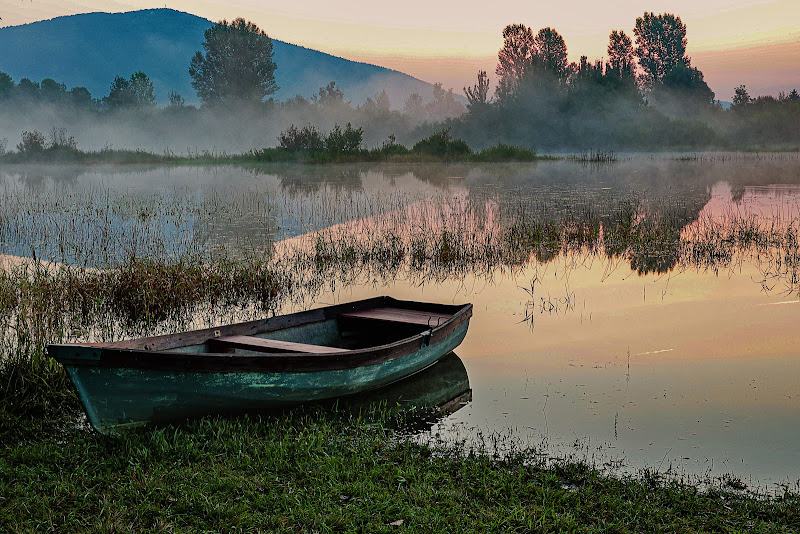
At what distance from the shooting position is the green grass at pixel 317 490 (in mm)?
4742

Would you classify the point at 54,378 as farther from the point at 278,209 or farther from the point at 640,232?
the point at 278,209

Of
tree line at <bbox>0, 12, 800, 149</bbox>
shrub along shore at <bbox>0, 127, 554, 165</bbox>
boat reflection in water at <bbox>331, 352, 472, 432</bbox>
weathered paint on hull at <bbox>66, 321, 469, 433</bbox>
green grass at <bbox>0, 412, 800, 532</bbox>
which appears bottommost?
boat reflection in water at <bbox>331, 352, 472, 432</bbox>

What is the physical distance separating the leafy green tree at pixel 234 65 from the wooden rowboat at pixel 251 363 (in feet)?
279

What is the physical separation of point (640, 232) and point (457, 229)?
429 centimetres

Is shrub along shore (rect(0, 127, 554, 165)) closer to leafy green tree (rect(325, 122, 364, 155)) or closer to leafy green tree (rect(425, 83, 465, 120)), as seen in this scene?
leafy green tree (rect(325, 122, 364, 155))

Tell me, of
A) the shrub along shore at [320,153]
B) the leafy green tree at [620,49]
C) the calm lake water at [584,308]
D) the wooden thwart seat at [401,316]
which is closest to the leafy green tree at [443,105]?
the leafy green tree at [620,49]

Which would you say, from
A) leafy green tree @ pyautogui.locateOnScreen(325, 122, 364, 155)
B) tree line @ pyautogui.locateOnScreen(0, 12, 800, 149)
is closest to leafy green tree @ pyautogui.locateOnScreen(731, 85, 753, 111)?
tree line @ pyautogui.locateOnScreen(0, 12, 800, 149)

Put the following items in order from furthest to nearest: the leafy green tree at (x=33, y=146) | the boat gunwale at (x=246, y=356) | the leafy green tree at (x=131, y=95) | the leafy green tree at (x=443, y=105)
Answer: the leafy green tree at (x=443, y=105) → the leafy green tree at (x=131, y=95) → the leafy green tree at (x=33, y=146) → the boat gunwale at (x=246, y=356)

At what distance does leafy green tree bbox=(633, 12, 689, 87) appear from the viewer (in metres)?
90.9

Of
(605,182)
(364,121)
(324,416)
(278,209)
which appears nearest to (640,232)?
(278,209)

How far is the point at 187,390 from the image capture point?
6254 mm

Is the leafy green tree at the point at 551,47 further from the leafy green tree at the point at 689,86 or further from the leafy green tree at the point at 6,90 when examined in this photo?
the leafy green tree at the point at 6,90

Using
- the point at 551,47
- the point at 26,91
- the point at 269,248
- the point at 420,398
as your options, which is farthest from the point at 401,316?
the point at 26,91

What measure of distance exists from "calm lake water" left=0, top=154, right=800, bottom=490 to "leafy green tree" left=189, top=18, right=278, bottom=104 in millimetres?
64072
